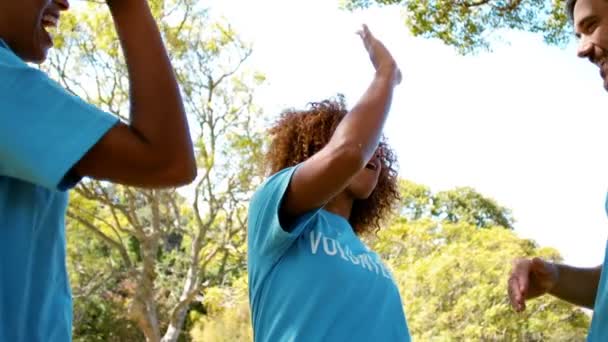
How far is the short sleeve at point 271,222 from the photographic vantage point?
171 cm

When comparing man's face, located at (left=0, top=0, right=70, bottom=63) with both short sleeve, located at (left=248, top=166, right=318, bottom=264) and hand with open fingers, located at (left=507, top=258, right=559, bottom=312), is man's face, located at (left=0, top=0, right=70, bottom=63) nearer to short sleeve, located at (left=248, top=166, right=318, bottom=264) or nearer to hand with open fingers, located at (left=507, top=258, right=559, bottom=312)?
short sleeve, located at (left=248, top=166, right=318, bottom=264)

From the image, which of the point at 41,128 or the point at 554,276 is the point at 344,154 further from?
the point at 41,128

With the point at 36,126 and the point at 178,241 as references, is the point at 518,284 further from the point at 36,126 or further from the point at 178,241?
the point at 178,241

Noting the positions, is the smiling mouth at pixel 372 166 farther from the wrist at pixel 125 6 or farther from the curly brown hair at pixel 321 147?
the wrist at pixel 125 6

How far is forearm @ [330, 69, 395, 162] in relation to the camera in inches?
64.1

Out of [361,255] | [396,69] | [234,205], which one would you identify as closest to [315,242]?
[361,255]

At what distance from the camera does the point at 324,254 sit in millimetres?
1766

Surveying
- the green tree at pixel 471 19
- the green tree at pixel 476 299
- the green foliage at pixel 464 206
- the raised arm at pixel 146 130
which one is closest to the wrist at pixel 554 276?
the raised arm at pixel 146 130

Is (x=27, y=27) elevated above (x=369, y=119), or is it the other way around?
(x=369, y=119)

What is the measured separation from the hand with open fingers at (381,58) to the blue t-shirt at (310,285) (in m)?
0.32

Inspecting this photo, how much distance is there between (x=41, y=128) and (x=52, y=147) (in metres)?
0.03

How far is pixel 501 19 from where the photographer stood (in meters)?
6.95

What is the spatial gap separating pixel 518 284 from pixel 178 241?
16.9 m

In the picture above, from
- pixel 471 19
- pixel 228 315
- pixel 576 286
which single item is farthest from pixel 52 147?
pixel 228 315
